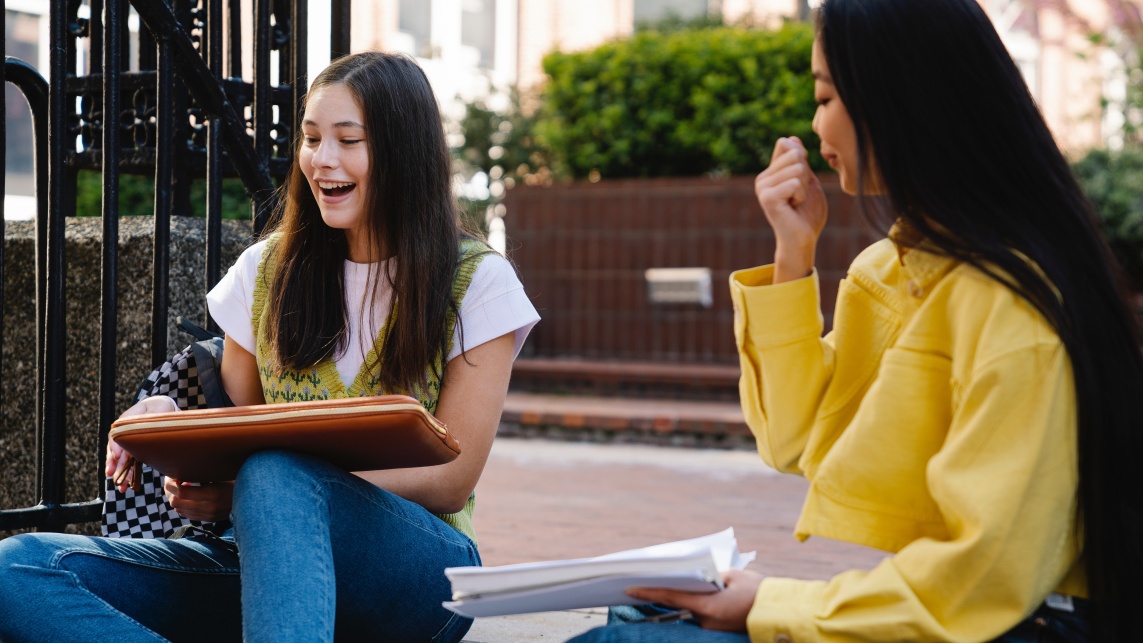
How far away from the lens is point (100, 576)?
2.14 m

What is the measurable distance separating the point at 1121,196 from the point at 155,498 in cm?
799

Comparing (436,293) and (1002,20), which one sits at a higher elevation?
(1002,20)

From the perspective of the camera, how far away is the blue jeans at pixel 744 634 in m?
1.43

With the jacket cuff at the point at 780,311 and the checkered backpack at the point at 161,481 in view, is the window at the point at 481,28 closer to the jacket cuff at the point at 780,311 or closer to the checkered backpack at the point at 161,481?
the checkered backpack at the point at 161,481

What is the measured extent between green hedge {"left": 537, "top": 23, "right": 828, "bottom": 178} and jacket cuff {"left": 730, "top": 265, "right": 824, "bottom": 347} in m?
7.03

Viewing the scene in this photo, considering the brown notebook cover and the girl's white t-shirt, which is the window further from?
the brown notebook cover

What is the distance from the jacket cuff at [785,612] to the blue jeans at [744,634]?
54 millimetres

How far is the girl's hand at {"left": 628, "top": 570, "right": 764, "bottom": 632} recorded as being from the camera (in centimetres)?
147

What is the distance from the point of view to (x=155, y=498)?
8.12 feet

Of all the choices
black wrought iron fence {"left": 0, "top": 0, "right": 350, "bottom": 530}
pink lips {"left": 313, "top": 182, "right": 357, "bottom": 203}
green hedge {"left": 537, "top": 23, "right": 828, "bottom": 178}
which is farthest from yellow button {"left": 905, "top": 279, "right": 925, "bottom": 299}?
green hedge {"left": 537, "top": 23, "right": 828, "bottom": 178}

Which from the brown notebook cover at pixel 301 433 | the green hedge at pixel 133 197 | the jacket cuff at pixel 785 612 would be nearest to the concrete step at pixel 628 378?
the green hedge at pixel 133 197

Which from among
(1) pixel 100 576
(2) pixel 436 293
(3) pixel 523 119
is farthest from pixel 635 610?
(3) pixel 523 119

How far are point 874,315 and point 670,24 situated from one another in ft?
30.8

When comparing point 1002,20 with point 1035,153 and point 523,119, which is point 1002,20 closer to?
point 523,119
